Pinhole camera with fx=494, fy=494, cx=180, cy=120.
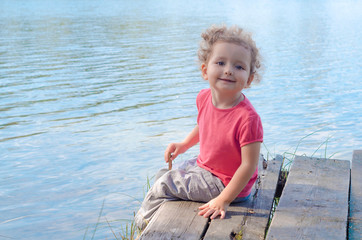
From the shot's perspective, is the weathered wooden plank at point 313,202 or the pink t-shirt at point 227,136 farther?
the pink t-shirt at point 227,136

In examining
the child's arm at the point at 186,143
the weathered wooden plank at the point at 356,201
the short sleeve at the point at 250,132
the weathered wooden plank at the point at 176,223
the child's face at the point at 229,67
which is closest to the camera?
the weathered wooden plank at the point at 176,223

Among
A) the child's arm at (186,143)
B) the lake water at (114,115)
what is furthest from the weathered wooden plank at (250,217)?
the lake water at (114,115)

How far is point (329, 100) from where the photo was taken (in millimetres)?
7973

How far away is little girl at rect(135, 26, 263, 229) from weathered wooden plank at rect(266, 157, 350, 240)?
0.90ft

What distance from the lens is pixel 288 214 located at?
2631 mm

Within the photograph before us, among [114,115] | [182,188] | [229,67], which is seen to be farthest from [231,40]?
[114,115]

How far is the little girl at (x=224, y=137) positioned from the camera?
269cm

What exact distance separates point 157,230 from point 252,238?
472 millimetres

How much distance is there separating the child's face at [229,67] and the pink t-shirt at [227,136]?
0.12 meters

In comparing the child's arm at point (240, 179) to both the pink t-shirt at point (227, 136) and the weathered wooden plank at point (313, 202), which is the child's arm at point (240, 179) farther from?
the weathered wooden plank at point (313, 202)

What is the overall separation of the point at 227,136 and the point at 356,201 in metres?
0.85

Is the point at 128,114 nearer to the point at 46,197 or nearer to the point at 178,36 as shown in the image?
the point at 46,197

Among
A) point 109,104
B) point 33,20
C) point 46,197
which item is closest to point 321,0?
point 33,20

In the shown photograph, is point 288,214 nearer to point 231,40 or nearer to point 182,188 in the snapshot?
→ point 182,188
